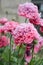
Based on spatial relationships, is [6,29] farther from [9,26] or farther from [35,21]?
[35,21]

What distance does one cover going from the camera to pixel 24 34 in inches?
58.9

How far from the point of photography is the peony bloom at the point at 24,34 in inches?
58.6

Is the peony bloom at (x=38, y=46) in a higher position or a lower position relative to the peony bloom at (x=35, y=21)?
lower

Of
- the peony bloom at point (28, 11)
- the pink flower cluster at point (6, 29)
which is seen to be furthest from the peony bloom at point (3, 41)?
the peony bloom at point (28, 11)

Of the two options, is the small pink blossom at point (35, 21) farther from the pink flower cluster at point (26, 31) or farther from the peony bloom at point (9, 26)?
the peony bloom at point (9, 26)

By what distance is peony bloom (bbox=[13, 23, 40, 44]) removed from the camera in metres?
1.49

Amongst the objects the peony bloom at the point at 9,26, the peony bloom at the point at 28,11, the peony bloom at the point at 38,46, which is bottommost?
the peony bloom at the point at 38,46

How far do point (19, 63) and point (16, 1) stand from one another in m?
4.30

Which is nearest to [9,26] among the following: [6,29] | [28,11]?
[6,29]

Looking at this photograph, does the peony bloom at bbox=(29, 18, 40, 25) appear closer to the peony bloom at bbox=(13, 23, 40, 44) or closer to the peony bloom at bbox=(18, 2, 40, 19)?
the peony bloom at bbox=(18, 2, 40, 19)

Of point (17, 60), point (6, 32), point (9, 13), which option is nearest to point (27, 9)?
point (6, 32)

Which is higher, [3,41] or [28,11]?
[28,11]

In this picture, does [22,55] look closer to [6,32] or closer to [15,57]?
[15,57]

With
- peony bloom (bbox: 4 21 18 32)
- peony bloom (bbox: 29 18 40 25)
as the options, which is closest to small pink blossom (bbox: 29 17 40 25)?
peony bloom (bbox: 29 18 40 25)
